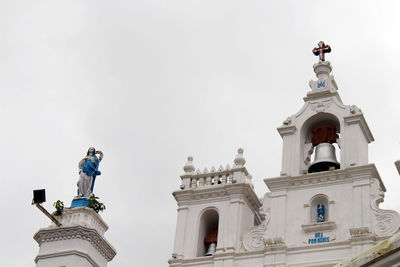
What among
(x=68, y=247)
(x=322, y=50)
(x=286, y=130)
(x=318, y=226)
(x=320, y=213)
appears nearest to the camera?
(x=318, y=226)

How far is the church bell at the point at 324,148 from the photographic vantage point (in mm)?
26203

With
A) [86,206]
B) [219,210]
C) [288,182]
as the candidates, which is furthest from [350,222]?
[86,206]

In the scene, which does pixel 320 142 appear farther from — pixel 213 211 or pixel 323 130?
pixel 213 211

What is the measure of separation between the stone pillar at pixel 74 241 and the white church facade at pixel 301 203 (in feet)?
8.46

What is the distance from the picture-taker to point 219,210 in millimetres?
26391

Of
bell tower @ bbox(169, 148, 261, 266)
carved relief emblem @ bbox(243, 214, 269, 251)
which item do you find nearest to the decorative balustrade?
bell tower @ bbox(169, 148, 261, 266)

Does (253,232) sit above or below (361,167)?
below

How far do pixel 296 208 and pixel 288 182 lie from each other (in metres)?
0.99

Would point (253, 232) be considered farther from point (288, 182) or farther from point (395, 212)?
point (395, 212)

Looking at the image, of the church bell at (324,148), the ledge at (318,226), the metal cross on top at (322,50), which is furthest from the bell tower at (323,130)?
the ledge at (318,226)

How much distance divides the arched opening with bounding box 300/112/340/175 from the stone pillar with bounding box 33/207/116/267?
7.26 metres

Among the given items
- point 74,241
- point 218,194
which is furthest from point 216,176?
point 74,241

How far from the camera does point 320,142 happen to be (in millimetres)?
27219

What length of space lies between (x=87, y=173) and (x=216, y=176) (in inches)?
176
